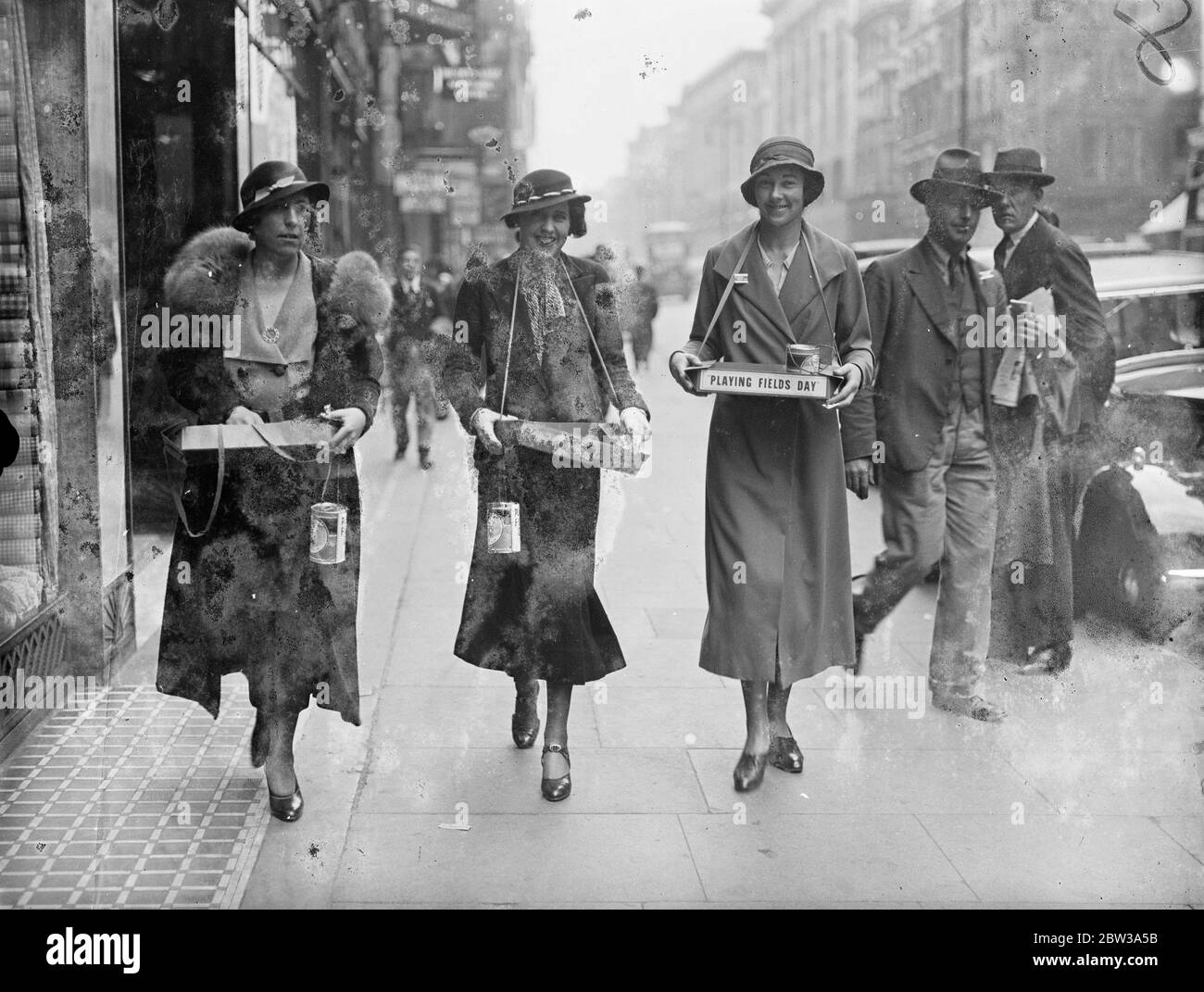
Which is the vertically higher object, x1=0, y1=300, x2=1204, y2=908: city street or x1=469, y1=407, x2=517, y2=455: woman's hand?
x1=469, y1=407, x2=517, y2=455: woman's hand

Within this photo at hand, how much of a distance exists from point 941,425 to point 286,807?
2481mm

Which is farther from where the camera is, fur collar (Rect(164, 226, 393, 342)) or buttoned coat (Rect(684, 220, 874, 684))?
buttoned coat (Rect(684, 220, 874, 684))

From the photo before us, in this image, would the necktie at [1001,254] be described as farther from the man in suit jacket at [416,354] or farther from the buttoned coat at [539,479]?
the man in suit jacket at [416,354]

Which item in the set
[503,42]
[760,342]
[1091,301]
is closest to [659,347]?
[760,342]

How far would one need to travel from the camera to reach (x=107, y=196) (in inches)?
195

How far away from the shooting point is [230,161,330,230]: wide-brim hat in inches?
161

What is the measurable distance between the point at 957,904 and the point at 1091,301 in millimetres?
2000

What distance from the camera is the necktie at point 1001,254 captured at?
4816 mm

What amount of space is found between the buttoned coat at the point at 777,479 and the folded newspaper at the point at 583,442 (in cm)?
34

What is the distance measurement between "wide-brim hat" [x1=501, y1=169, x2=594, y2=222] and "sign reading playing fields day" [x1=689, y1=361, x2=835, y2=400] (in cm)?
65

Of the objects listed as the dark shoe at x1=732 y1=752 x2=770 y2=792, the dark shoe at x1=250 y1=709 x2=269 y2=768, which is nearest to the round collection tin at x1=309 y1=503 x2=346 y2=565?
the dark shoe at x1=250 y1=709 x2=269 y2=768

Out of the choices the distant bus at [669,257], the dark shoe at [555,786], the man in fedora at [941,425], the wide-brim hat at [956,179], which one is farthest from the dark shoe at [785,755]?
the wide-brim hat at [956,179]

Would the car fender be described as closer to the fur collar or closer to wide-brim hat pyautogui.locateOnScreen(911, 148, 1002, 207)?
wide-brim hat pyautogui.locateOnScreen(911, 148, 1002, 207)

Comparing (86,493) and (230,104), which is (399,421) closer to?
(230,104)
